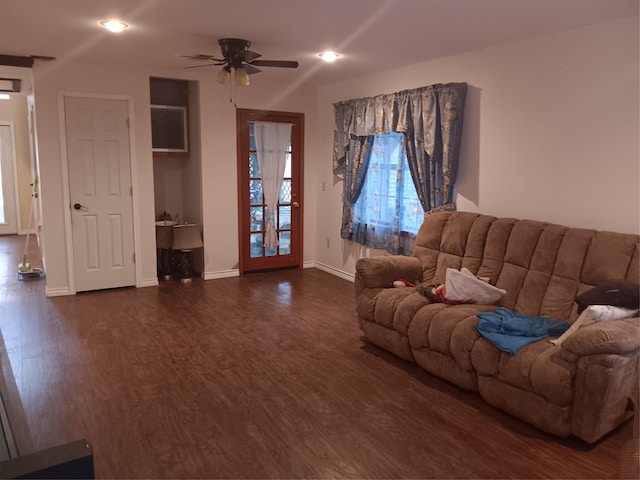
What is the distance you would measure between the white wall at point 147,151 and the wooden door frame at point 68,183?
0.02 m

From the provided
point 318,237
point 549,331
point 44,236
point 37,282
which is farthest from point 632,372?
point 37,282

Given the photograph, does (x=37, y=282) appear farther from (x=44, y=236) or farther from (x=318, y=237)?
(x=318, y=237)

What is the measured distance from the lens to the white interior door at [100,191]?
5164mm

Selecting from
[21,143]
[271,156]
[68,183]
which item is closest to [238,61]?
[271,156]

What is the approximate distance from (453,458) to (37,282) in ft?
17.0

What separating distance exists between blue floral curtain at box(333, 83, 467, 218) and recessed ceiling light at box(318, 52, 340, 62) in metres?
0.69

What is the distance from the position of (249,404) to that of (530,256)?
2.08 m

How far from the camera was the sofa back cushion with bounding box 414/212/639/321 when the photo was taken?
10.1ft

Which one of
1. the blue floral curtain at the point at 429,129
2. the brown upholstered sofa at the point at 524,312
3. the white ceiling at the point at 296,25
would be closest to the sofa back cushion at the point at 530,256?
the brown upholstered sofa at the point at 524,312

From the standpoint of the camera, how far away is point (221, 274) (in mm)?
6121

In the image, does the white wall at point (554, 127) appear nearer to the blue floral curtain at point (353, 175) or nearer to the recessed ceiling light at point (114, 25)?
the blue floral curtain at point (353, 175)

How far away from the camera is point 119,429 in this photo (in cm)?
272

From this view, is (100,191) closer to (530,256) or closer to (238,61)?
(238,61)

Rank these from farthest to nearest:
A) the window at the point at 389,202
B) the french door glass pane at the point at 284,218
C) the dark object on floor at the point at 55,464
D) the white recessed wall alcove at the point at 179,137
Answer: the french door glass pane at the point at 284,218 → the white recessed wall alcove at the point at 179,137 → the window at the point at 389,202 → the dark object on floor at the point at 55,464
